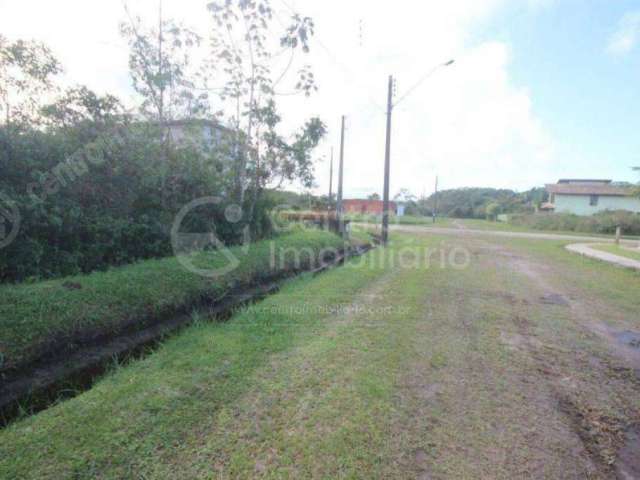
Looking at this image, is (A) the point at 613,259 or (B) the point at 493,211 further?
(B) the point at 493,211

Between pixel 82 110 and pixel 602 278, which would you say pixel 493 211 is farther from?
pixel 82 110

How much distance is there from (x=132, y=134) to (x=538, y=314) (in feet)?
24.3

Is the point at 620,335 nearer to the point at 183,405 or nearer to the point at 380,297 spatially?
the point at 380,297

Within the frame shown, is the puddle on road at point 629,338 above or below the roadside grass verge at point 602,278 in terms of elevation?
below

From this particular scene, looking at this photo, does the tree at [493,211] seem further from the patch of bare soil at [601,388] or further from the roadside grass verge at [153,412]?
the roadside grass verge at [153,412]

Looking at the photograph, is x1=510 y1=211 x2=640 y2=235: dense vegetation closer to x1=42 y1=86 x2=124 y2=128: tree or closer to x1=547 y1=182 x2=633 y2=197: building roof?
x1=547 y1=182 x2=633 y2=197: building roof

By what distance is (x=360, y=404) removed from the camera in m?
2.51

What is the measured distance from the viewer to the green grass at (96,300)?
330cm

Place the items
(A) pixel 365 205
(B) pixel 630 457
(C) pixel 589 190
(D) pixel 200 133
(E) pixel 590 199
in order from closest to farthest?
(B) pixel 630 457, (D) pixel 200 133, (E) pixel 590 199, (C) pixel 589 190, (A) pixel 365 205

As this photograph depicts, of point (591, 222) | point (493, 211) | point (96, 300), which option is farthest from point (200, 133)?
point (493, 211)

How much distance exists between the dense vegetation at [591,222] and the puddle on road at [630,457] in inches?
1173

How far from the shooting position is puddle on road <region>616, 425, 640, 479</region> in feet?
6.41

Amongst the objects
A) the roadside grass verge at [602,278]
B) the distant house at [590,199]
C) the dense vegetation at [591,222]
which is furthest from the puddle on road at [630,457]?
the distant house at [590,199]

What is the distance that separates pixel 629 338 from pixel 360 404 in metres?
3.94
